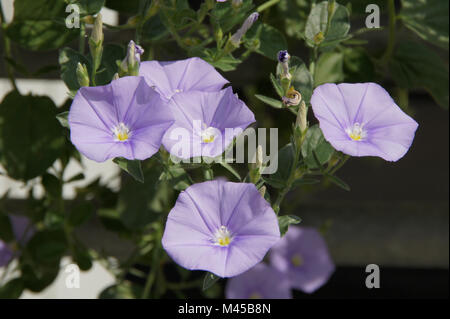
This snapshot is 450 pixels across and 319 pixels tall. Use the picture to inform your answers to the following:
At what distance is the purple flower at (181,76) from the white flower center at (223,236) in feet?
0.51

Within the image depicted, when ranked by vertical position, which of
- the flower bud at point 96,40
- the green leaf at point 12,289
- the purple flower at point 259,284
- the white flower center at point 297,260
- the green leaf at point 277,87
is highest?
the flower bud at point 96,40

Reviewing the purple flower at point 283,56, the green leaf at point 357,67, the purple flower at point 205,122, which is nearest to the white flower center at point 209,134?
the purple flower at point 205,122

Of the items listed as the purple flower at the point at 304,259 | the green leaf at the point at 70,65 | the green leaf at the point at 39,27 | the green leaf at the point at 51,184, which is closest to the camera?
the green leaf at the point at 70,65

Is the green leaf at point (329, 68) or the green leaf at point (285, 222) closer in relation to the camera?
the green leaf at point (285, 222)

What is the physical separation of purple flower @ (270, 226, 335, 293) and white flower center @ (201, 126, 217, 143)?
0.47 metres

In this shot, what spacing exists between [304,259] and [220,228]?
0.48 m

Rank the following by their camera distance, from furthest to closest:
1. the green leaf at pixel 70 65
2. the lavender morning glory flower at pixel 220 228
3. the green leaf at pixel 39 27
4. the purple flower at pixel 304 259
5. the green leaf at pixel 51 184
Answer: the purple flower at pixel 304 259 → the green leaf at pixel 51 184 → the green leaf at pixel 39 27 → the green leaf at pixel 70 65 → the lavender morning glory flower at pixel 220 228

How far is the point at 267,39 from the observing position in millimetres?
824

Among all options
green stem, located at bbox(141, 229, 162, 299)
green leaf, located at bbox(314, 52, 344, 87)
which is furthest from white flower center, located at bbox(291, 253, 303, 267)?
green leaf, located at bbox(314, 52, 344, 87)

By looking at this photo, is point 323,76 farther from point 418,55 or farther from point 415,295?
point 415,295

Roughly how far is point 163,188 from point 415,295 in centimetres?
70

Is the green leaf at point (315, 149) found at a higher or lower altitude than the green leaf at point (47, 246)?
higher

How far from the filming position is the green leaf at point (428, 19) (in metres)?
0.92

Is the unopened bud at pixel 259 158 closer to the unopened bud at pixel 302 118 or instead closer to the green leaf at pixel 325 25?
the unopened bud at pixel 302 118
